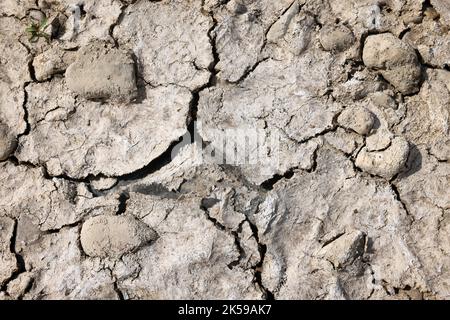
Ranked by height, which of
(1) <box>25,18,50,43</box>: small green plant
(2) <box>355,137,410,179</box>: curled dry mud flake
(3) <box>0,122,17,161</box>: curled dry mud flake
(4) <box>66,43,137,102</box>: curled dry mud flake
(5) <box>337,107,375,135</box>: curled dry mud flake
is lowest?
(2) <box>355,137,410,179</box>: curled dry mud flake

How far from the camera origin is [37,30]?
2182 mm

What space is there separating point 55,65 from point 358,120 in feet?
3.99

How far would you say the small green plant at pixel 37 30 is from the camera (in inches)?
85.6

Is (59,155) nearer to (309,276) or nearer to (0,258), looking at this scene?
(0,258)

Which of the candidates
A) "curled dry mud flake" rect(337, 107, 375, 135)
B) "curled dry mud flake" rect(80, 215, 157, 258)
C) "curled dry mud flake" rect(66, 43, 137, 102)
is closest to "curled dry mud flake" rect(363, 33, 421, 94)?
"curled dry mud flake" rect(337, 107, 375, 135)

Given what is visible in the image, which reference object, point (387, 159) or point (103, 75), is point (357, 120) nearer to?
point (387, 159)

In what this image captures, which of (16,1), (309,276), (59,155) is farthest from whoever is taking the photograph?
(16,1)

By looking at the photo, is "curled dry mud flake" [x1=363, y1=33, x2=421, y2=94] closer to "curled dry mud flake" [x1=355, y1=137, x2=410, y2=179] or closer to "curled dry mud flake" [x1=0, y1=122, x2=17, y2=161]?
"curled dry mud flake" [x1=355, y1=137, x2=410, y2=179]

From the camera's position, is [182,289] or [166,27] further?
[166,27]

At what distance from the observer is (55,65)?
2.13 meters

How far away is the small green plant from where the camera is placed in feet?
7.13

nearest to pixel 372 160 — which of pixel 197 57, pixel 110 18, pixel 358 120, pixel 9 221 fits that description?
pixel 358 120

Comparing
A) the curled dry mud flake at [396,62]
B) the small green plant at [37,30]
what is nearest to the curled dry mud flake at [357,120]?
the curled dry mud flake at [396,62]

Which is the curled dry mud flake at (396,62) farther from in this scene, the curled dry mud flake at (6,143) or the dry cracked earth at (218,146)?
the curled dry mud flake at (6,143)
